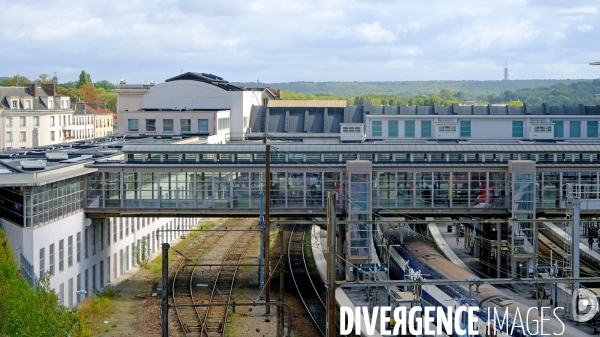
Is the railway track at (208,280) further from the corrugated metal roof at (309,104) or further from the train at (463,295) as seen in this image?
the corrugated metal roof at (309,104)

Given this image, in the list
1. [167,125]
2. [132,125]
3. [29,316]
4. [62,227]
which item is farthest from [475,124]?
[29,316]

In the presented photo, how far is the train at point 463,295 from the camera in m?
25.9

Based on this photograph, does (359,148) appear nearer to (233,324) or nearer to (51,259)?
(233,324)

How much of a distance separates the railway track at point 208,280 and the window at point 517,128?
23564 mm

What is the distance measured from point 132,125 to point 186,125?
14.1ft

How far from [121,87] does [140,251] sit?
150ft

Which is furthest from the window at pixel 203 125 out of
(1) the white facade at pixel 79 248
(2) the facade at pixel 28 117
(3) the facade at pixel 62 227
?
(2) the facade at pixel 28 117

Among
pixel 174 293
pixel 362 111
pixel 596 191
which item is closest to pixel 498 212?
pixel 596 191

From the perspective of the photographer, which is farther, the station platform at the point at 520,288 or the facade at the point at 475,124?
the facade at the point at 475,124

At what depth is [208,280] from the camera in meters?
43.8

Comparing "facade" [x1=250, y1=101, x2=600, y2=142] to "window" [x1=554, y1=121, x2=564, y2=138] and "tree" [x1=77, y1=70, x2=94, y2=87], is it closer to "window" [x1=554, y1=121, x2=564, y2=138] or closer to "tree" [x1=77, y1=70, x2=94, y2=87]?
"window" [x1=554, y1=121, x2=564, y2=138]

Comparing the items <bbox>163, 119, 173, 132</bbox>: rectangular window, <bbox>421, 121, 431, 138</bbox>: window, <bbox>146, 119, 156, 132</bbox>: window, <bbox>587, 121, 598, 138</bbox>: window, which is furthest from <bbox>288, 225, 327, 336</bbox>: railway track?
<bbox>587, 121, 598, 138</bbox>: window

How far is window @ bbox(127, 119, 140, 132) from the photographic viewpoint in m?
72.6

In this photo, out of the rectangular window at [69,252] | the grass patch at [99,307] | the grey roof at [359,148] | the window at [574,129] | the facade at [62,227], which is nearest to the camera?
the facade at [62,227]
